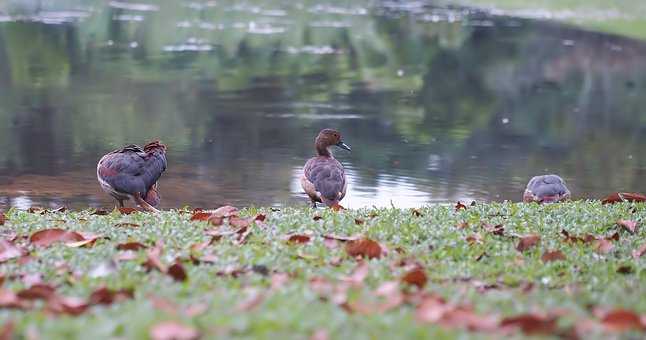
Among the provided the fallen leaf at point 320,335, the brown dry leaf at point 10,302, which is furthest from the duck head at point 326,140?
the fallen leaf at point 320,335

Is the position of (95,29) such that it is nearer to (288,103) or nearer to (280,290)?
(288,103)

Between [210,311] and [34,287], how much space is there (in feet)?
3.41

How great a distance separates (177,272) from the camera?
581 cm

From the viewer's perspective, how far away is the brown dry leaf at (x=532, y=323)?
4449 mm

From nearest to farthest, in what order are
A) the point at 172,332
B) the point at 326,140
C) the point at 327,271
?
the point at 172,332, the point at 327,271, the point at 326,140

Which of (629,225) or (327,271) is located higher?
(327,271)

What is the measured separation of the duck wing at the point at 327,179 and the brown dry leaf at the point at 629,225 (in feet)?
12.4

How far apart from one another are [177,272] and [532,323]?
2.13 metres

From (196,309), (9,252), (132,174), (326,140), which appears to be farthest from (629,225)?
(326,140)

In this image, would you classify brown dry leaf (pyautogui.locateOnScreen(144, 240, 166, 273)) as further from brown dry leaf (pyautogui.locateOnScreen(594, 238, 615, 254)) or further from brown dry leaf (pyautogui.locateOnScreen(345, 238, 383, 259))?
brown dry leaf (pyautogui.locateOnScreen(594, 238, 615, 254))

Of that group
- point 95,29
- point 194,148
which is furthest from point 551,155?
point 95,29

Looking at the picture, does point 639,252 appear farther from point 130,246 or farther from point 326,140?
point 326,140

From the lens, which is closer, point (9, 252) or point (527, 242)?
point (9, 252)

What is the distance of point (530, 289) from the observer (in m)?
5.89
